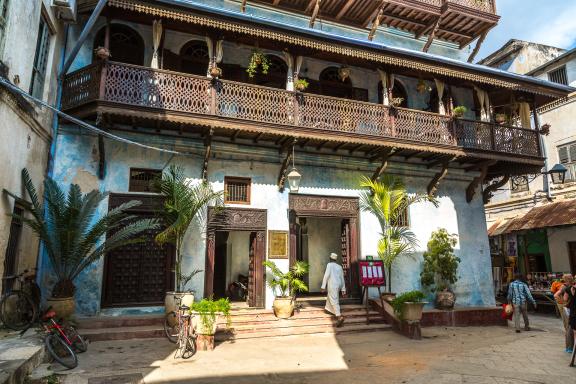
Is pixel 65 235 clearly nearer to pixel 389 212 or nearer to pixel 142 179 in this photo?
pixel 142 179

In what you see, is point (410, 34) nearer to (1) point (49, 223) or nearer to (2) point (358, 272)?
(2) point (358, 272)

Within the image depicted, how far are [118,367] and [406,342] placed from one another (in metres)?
6.19

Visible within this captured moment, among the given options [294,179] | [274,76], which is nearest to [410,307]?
[294,179]

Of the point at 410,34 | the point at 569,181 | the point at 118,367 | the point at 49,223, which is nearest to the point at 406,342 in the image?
the point at 118,367

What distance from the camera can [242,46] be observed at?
38.0ft

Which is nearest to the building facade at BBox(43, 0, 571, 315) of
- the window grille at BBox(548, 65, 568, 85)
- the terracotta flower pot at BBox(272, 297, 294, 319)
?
the terracotta flower pot at BBox(272, 297, 294, 319)

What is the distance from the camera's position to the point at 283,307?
9.95 m

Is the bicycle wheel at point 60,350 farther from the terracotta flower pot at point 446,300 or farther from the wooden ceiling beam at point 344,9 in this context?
the wooden ceiling beam at point 344,9

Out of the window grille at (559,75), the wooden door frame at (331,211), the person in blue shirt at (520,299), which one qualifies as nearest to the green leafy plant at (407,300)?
the wooden door frame at (331,211)

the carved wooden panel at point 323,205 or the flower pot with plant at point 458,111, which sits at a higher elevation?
the flower pot with plant at point 458,111

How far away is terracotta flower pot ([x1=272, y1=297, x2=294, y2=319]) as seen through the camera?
9.95 m

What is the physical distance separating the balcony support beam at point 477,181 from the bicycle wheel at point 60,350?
12.7 meters

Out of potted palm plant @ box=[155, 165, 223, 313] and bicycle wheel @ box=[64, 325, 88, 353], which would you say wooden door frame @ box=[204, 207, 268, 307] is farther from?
bicycle wheel @ box=[64, 325, 88, 353]

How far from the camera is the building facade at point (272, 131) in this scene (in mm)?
9562
